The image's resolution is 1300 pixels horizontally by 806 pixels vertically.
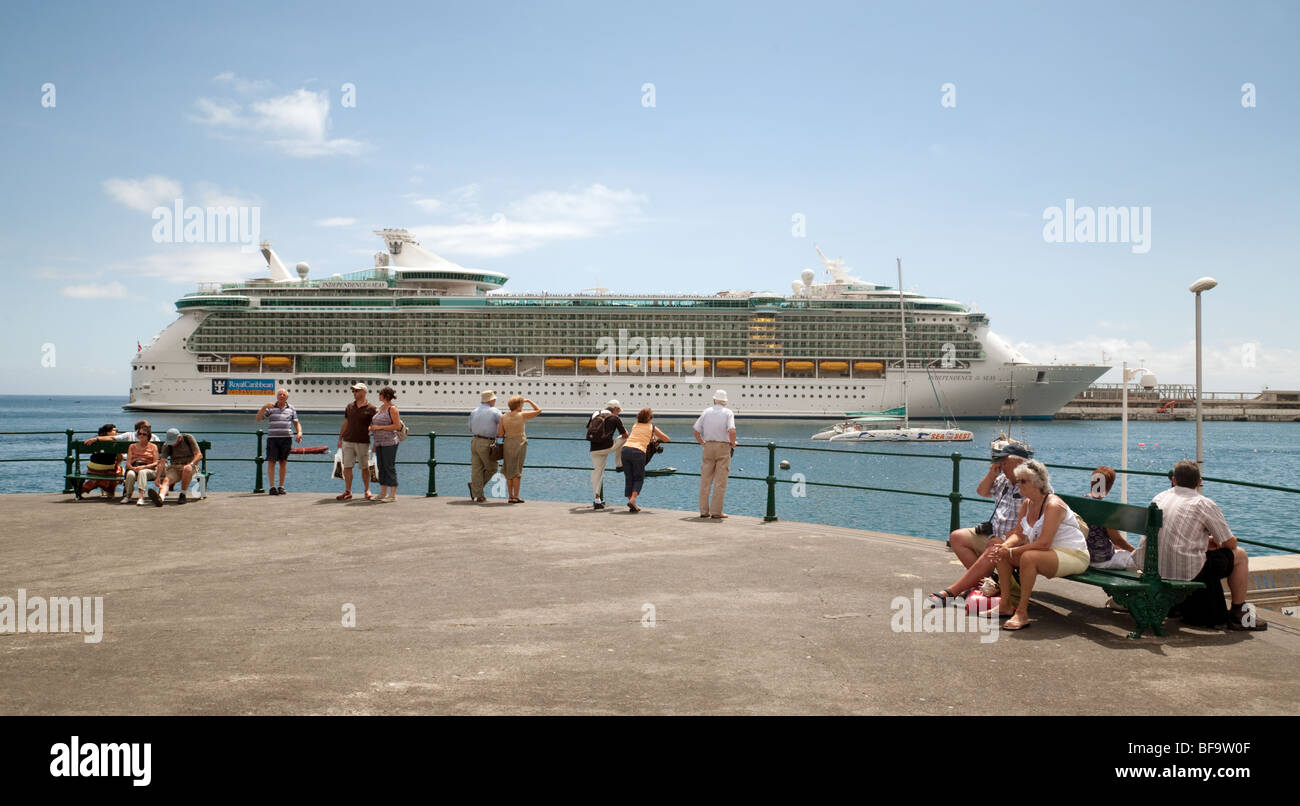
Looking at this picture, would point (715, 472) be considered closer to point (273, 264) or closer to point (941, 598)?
point (941, 598)

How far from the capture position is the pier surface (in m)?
4.11

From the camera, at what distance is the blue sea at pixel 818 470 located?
24.8 m

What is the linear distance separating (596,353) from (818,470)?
36.8 meters

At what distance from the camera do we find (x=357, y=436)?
11.5m

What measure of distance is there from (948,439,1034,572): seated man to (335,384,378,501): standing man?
7966 mm

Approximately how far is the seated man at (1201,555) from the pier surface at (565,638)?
0.18 m

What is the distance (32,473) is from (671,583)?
4110 centimetres

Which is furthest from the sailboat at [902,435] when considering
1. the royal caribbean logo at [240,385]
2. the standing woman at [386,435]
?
the royal caribbean logo at [240,385]

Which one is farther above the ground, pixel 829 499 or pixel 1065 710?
pixel 1065 710

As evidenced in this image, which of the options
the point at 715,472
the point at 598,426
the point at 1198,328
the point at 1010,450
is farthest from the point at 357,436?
the point at 1198,328

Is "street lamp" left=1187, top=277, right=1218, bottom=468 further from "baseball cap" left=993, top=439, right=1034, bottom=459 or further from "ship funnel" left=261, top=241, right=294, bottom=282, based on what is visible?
"ship funnel" left=261, top=241, right=294, bottom=282
